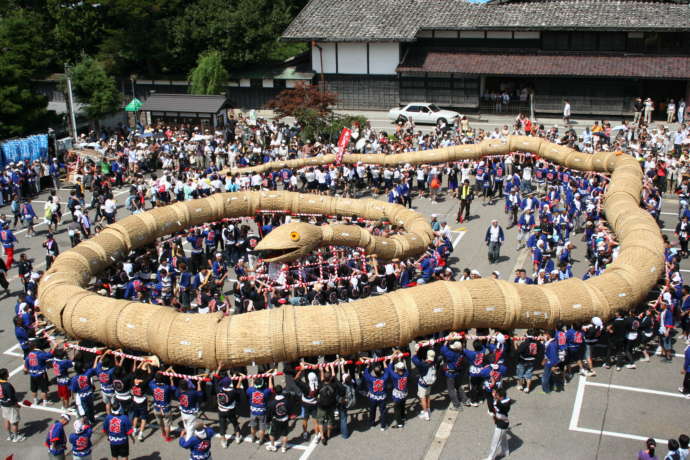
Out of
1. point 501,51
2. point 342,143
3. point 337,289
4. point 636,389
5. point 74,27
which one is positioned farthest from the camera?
point 74,27

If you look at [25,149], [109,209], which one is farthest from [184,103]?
[109,209]

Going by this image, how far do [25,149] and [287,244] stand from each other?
22.9 m

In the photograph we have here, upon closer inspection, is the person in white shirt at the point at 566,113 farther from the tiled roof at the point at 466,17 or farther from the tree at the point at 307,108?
the tree at the point at 307,108

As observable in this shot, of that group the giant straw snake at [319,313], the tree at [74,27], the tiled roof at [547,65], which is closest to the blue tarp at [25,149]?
the giant straw snake at [319,313]

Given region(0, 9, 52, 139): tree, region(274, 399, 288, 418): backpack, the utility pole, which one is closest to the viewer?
region(274, 399, 288, 418): backpack

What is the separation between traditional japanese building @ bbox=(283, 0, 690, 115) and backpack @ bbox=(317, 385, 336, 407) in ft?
115

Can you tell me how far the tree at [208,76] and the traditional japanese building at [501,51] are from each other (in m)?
5.47

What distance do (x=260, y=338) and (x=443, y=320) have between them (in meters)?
4.06

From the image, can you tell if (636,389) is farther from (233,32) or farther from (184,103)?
(233,32)

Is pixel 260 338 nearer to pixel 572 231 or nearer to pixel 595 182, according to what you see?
pixel 572 231

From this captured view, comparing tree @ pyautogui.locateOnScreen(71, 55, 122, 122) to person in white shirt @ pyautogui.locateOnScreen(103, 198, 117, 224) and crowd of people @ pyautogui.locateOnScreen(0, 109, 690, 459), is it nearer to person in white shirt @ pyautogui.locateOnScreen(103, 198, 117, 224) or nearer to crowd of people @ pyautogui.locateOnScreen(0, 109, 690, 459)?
crowd of people @ pyautogui.locateOnScreen(0, 109, 690, 459)

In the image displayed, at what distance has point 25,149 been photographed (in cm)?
3672

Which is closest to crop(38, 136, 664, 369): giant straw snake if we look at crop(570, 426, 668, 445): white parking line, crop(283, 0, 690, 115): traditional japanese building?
crop(570, 426, 668, 445): white parking line

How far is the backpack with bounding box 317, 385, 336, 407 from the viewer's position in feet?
47.0
